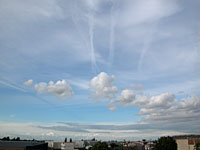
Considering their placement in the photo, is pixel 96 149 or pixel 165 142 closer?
pixel 165 142

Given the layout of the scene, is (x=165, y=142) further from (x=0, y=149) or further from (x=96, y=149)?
(x=0, y=149)

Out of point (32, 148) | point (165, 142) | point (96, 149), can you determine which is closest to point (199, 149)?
point (165, 142)

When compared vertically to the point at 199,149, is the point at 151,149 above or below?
below

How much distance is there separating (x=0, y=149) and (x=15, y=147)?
32.4 feet

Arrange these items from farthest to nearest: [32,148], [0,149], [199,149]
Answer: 1. [32,148]
2. [0,149]
3. [199,149]

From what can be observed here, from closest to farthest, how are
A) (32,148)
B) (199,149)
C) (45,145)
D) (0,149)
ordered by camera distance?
(199,149) → (0,149) → (32,148) → (45,145)

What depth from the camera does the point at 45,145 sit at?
553 ft

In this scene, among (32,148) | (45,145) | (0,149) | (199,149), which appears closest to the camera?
(199,149)

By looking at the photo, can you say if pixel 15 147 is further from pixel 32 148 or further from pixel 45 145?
pixel 45 145

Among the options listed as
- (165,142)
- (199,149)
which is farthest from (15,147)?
(199,149)

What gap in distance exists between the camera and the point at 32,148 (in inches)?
5704

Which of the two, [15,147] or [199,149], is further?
[15,147]

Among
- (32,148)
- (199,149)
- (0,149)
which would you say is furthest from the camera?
(32,148)

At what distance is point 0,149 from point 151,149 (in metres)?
112
